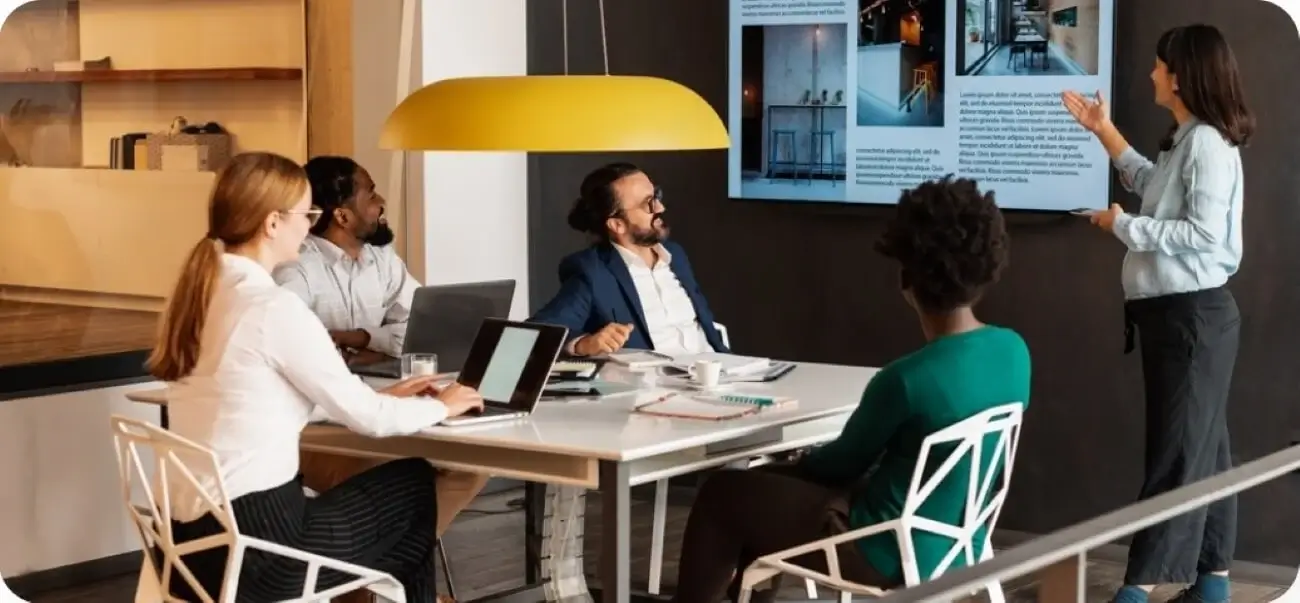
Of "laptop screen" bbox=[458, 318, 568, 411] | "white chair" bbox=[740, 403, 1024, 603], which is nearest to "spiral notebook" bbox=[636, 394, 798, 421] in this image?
"laptop screen" bbox=[458, 318, 568, 411]

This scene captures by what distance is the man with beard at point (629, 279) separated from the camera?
A: 4773 mm

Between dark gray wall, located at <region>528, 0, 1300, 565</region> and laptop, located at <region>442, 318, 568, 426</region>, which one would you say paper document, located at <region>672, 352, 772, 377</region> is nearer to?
laptop, located at <region>442, 318, 568, 426</region>

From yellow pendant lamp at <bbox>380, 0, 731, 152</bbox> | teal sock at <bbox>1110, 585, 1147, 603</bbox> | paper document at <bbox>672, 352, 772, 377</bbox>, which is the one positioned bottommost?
teal sock at <bbox>1110, 585, 1147, 603</bbox>

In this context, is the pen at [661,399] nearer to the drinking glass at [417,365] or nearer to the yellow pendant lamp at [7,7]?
the drinking glass at [417,365]

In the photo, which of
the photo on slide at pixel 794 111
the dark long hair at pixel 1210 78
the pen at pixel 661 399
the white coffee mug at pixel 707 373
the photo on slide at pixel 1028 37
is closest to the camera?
the pen at pixel 661 399

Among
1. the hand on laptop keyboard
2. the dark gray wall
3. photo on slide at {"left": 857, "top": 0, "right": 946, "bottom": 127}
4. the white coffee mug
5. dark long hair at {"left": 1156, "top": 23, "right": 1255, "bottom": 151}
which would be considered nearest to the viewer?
the hand on laptop keyboard

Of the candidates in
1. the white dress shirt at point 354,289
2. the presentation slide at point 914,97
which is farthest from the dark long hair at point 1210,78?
the white dress shirt at point 354,289

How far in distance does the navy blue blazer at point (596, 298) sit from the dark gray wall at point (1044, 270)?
1.26 metres

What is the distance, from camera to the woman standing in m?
4.61

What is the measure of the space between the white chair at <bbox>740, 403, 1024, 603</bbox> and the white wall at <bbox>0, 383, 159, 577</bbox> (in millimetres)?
2505

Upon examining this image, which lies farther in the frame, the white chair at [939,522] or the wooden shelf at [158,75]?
the wooden shelf at [158,75]

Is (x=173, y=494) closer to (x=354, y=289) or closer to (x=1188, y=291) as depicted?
(x=354, y=289)

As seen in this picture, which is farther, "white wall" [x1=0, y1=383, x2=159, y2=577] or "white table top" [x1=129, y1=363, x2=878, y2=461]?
"white wall" [x1=0, y1=383, x2=159, y2=577]

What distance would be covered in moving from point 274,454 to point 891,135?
2803 mm
